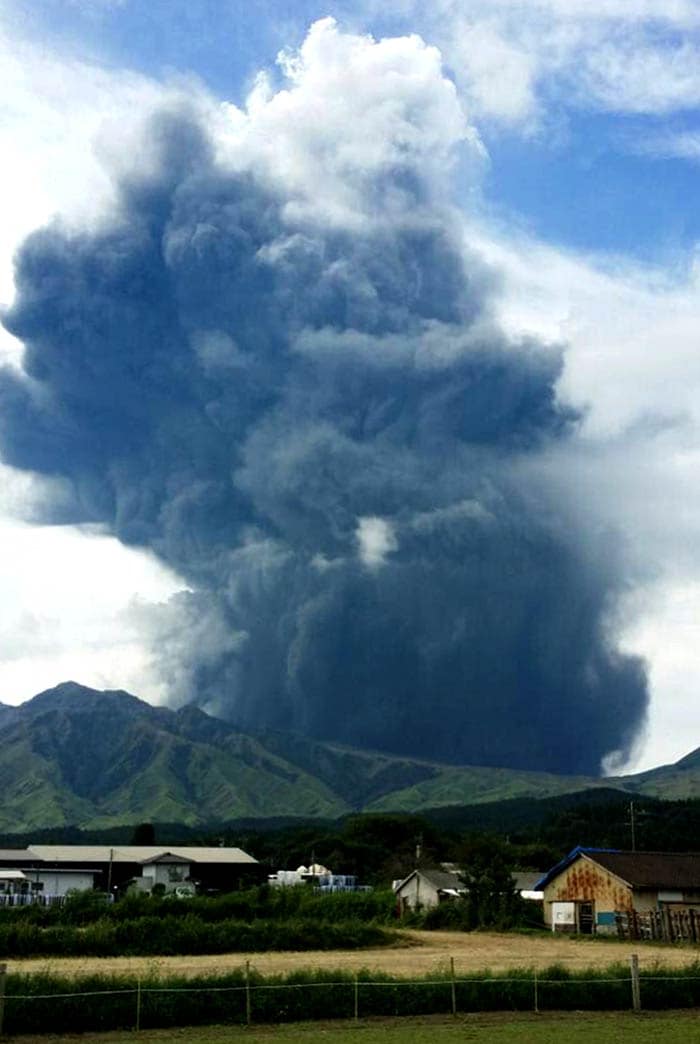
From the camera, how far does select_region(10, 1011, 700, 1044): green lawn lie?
23.6m

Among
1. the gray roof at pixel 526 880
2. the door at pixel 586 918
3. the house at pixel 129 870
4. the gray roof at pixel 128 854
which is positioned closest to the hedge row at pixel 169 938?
the door at pixel 586 918

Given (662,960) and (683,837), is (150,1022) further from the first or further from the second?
(683,837)

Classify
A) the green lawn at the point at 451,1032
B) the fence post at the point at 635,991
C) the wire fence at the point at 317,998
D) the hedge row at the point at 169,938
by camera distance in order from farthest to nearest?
the hedge row at the point at 169,938 → the fence post at the point at 635,991 → the wire fence at the point at 317,998 → the green lawn at the point at 451,1032

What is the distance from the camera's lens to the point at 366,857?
426 ft

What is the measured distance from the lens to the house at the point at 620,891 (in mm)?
55562

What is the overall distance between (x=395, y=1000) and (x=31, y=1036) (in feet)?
28.4

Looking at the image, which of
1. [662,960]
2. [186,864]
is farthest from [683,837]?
[662,960]

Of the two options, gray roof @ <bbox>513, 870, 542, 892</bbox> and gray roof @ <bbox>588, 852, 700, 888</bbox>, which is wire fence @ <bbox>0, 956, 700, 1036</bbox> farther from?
gray roof @ <bbox>513, 870, 542, 892</bbox>

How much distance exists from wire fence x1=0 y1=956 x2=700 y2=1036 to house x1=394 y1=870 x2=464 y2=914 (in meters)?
48.2

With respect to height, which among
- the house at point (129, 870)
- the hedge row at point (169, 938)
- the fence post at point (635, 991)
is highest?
the house at point (129, 870)

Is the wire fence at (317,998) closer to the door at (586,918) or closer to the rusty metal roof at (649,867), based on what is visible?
the rusty metal roof at (649,867)

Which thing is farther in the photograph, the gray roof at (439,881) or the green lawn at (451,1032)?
the gray roof at (439,881)

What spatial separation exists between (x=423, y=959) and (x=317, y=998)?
18.3 m

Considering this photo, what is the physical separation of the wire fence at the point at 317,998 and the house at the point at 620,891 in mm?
25028
